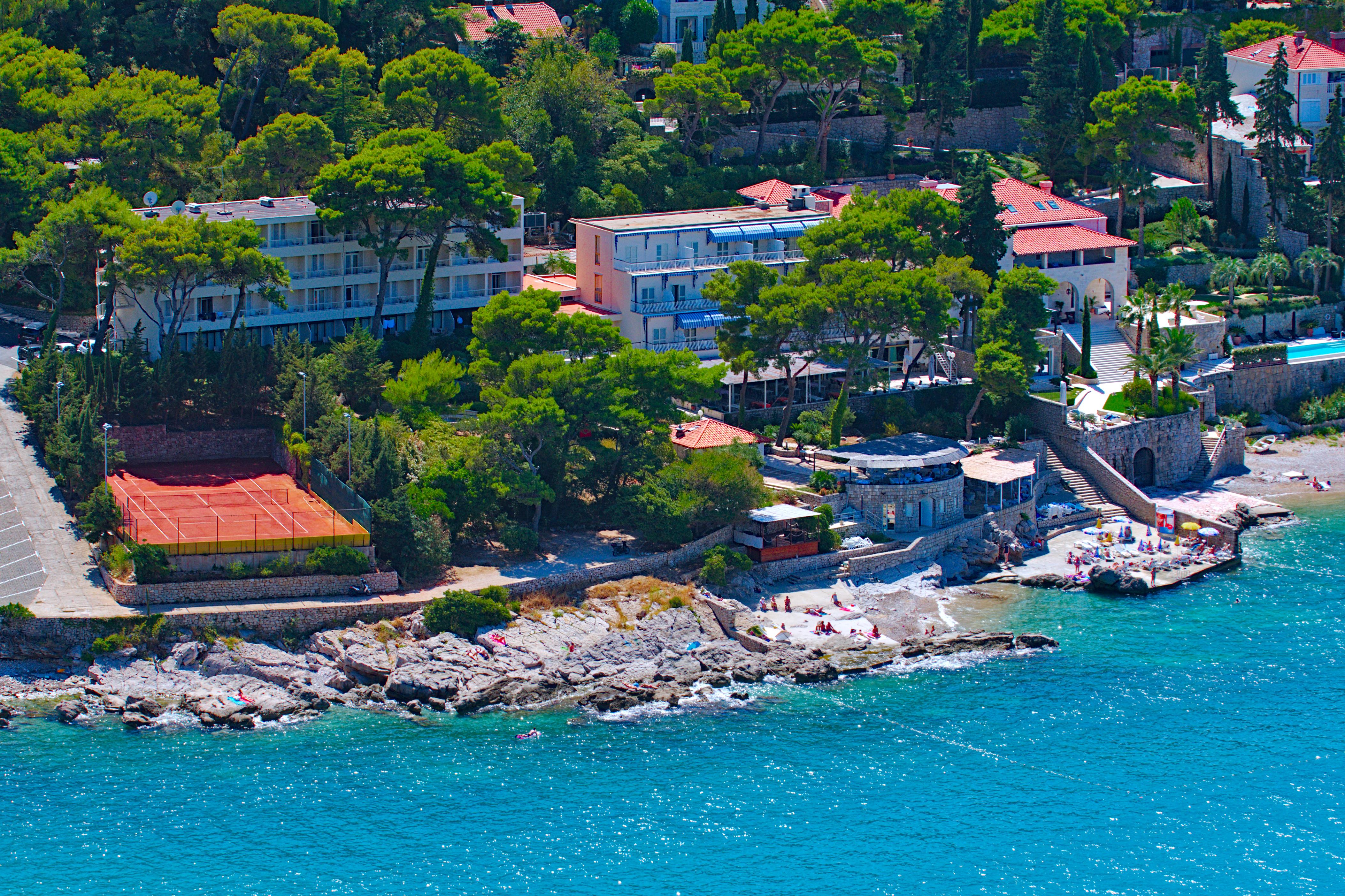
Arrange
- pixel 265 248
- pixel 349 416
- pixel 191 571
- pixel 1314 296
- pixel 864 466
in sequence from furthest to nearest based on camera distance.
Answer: pixel 1314 296 → pixel 265 248 → pixel 864 466 → pixel 349 416 → pixel 191 571

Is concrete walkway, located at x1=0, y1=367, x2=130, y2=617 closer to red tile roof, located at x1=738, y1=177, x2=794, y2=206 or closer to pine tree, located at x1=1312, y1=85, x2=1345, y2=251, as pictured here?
red tile roof, located at x1=738, y1=177, x2=794, y2=206

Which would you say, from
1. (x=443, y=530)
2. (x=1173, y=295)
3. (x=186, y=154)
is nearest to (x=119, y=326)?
(x=186, y=154)

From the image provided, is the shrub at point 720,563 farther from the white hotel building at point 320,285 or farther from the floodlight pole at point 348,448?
the white hotel building at point 320,285

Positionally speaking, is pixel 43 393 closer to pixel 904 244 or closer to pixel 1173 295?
pixel 904 244

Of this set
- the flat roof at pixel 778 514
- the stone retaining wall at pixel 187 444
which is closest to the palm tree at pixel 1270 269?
the flat roof at pixel 778 514

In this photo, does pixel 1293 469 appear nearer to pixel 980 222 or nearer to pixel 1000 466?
pixel 1000 466

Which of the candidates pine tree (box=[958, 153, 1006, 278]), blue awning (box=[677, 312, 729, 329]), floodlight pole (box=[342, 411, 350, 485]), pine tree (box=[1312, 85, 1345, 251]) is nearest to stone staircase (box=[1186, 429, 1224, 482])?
pine tree (box=[958, 153, 1006, 278])
